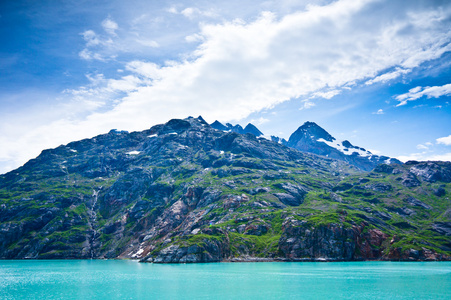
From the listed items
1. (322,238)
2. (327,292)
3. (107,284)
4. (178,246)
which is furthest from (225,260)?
(327,292)

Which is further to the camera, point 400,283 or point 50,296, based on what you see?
point 400,283

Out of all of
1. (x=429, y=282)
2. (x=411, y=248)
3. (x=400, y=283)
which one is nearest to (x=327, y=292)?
(x=400, y=283)

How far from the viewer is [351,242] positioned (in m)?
195

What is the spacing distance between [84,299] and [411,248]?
211014 millimetres

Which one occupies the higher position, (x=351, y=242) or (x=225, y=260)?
(x=351, y=242)

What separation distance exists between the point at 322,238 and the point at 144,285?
143 metres

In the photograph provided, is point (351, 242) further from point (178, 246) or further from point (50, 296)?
point (50, 296)

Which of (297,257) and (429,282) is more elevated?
(429,282)

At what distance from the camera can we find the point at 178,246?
614ft

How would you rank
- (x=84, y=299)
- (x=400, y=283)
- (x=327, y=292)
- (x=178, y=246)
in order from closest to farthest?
(x=84, y=299) → (x=327, y=292) → (x=400, y=283) → (x=178, y=246)

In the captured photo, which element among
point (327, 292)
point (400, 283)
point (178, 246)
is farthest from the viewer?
point (178, 246)

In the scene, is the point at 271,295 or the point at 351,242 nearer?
the point at 271,295

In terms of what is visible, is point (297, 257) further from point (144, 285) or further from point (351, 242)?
point (144, 285)

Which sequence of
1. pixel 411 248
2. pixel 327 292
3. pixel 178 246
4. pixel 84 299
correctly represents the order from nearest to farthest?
pixel 84 299 → pixel 327 292 → pixel 178 246 → pixel 411 248
